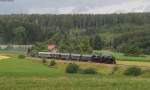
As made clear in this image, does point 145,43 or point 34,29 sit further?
point 34,29

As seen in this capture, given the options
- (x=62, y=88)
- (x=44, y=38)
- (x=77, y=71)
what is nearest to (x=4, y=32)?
(x=44, y=38)

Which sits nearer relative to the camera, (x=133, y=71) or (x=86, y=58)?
(x=133, y=71)

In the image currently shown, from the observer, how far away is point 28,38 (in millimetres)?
179250

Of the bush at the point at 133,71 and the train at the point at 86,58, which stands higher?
the bush at the point at 133,71

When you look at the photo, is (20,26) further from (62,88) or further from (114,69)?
(62,88)

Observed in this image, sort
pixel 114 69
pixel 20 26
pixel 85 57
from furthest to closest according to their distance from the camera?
pixel 20 26
pixel 85 57
pixel 114 69

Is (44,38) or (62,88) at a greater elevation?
(62,88)

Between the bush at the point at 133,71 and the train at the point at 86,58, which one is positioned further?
the train at the point at 86,58

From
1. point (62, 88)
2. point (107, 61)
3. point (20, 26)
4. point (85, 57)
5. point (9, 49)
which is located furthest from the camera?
point (20, 26)

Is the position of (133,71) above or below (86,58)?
above

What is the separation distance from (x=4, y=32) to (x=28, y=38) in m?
11.3

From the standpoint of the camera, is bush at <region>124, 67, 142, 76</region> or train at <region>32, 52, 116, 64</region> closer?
bush at <region>124, 67, 142, 76</region>

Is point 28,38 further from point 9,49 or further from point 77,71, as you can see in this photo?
point 77,71

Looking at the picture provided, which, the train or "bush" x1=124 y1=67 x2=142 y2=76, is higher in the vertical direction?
"bush" x1=124 y1=67 x2=142 y2=76
